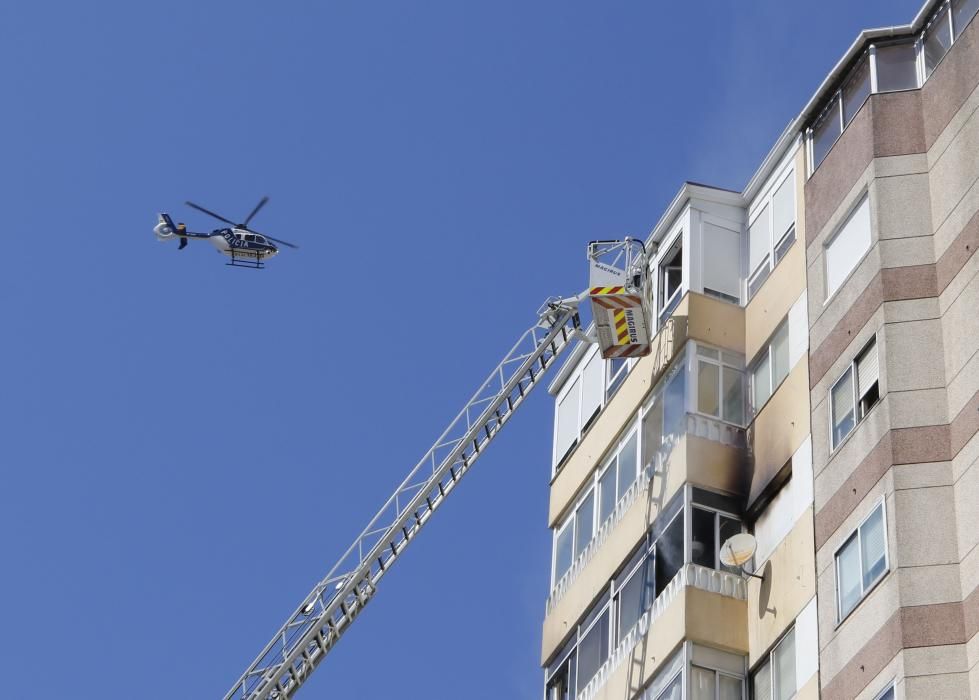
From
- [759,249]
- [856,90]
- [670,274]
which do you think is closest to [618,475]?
[670,274]

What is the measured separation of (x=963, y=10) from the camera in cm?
3127

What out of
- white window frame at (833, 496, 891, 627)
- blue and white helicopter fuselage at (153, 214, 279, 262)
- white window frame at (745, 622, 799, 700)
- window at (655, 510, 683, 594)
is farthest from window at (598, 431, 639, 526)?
blue and white helicopter fuselage at (153, 214, 279, 262)

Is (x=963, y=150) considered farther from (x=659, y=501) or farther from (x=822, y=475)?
(x=659, y=501)

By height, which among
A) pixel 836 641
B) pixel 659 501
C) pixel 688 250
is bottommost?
pixel 836 641

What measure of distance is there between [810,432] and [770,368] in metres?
3.17

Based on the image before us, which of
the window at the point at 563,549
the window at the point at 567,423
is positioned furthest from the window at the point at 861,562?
the window at the point at 567,423

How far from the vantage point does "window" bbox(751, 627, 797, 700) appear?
98.2 feet

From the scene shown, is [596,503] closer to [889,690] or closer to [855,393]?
[855,393]

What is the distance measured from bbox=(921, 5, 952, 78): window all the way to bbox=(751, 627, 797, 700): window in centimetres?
1047

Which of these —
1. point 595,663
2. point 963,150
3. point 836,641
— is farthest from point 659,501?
point 963,150

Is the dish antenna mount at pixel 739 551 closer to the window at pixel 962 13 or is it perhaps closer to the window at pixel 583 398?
the window at pixel 583 398

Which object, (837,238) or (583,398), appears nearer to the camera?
(837,238)

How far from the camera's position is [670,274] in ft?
127

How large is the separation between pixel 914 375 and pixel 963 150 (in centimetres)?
416
